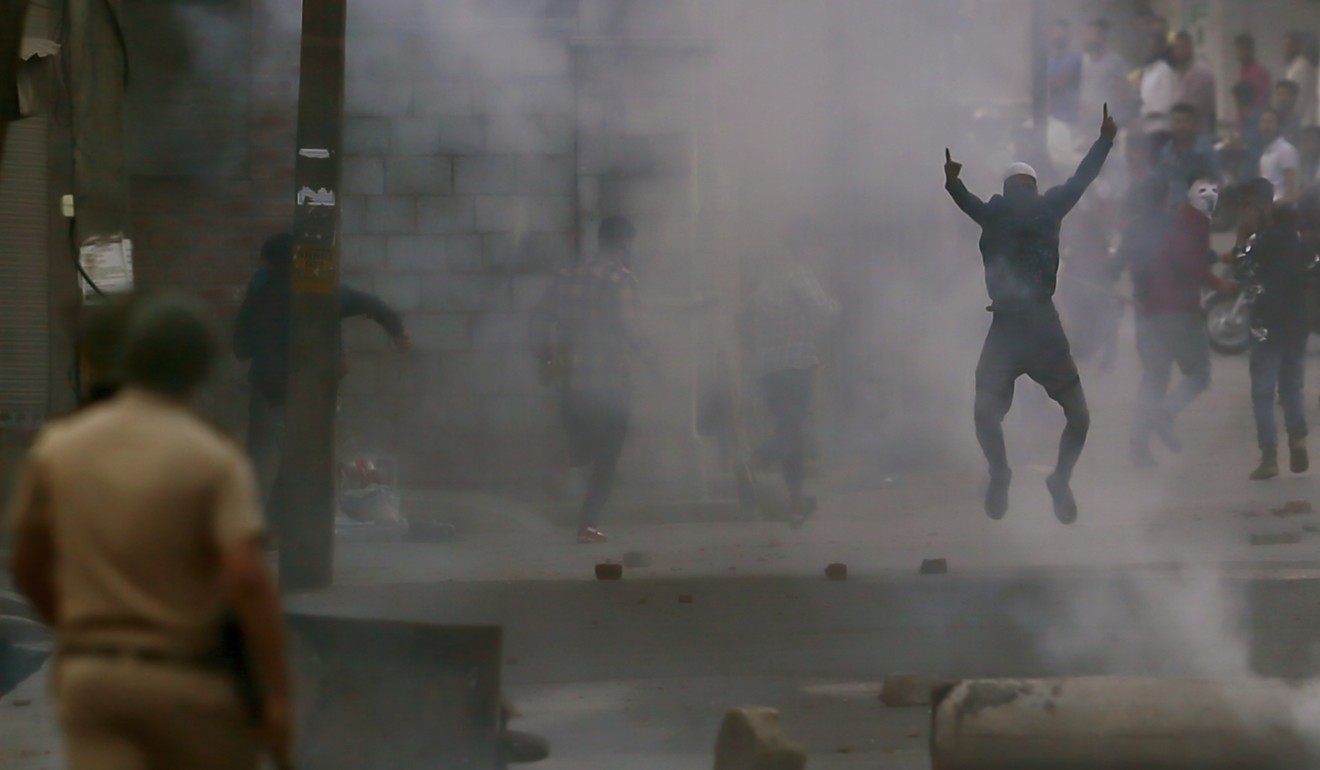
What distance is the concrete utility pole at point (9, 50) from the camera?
4.88 metres

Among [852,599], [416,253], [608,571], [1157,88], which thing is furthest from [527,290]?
[1157,88]

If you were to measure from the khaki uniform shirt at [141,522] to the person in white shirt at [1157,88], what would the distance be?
20.7ft

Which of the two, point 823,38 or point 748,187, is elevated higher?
point 823,38

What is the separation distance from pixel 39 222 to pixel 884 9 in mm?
4754

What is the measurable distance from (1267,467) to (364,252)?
4811 mm

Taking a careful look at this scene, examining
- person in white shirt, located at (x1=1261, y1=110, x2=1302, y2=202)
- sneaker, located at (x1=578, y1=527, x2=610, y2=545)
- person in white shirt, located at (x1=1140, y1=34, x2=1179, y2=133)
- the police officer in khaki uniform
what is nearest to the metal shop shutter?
sneaker, located at (x1=578, y1=527, x2=610, y2=545)

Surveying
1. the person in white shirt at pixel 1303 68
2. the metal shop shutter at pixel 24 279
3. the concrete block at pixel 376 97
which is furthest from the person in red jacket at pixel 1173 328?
the metal shop shutter at pixel 24 279

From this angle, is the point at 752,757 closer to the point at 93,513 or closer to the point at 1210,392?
the point at 93,513

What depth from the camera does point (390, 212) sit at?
955 cm

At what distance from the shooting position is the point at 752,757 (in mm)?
4418

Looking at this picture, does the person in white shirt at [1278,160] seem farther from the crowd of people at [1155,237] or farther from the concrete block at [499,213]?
the concrete block at [499,213]

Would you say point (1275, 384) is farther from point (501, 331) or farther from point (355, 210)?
point (355, 210)

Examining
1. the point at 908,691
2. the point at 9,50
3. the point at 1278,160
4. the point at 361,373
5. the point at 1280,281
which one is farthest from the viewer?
the point at 1278,160

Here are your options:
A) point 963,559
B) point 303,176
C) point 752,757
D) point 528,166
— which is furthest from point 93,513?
point 528,166
